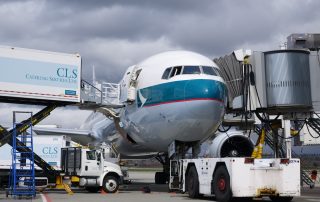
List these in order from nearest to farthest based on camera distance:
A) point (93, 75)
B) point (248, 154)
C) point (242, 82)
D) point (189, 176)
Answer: point (242, 82) → point (189, 176) → point (248, 154) → point (93, 75)

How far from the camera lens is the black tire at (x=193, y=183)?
1537 cm

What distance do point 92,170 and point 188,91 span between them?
522 centimetres

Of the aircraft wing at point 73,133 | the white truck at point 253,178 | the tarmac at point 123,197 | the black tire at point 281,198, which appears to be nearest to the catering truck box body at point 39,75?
the tarmac at point 123,197

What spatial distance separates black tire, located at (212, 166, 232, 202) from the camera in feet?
A: 44.0

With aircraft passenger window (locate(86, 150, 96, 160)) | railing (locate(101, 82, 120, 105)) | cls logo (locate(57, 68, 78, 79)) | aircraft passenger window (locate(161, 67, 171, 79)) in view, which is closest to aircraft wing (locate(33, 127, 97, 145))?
railing (locate(101, 82, 120, 105))

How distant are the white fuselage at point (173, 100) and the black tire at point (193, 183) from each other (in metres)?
1.55

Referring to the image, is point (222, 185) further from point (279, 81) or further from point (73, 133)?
point (73, 133)

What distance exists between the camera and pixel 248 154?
18219 millimetres

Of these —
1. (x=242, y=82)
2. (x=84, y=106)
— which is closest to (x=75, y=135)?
(x=84, y=106)

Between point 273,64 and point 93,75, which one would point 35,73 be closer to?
point 273,64

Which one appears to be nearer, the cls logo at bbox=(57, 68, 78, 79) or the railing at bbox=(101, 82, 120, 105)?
the cls logo at bbox=(57, 68, 78, 79)

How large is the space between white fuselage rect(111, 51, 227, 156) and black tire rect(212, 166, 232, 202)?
2.73 meters

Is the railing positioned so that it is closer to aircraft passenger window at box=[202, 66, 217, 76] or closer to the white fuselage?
the white fuselage

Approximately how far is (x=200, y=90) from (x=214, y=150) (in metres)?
2.99
